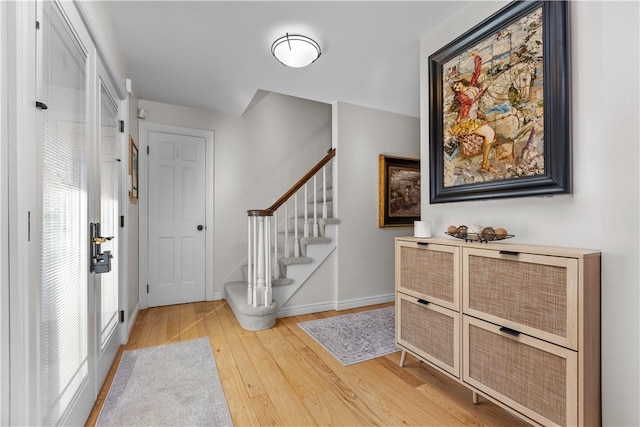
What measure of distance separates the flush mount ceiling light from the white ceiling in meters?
0.04

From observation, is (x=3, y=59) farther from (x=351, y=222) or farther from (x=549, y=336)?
(x=351, y=222)

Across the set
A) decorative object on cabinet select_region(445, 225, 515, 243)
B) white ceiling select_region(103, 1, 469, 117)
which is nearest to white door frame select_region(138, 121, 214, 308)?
white ceiling select_region(103, 1, 469, 117)

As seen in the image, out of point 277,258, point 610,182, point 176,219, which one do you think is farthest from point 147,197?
point 610,182

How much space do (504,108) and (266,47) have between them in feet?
5.69

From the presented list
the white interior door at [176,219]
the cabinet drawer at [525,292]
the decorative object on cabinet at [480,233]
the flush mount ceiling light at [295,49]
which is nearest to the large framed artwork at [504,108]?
the decorative object on cabinet at [480,233]

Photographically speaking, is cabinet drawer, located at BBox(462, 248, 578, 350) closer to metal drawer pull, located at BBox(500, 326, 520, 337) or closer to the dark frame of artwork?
metal drawer pull, located at BBox(500, 326, 520, 337)

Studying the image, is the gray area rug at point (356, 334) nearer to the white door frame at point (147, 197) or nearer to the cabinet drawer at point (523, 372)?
the cabinet drawer at point (523, 372)

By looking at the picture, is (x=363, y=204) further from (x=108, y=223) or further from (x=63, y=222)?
(x=63, y=222)

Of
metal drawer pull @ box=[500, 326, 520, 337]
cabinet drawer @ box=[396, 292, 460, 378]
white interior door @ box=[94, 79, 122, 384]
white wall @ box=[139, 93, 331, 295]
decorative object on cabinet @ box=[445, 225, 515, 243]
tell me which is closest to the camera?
metal drawer pull @ box=[500, 326, 520, 337]

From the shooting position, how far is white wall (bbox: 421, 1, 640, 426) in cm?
117

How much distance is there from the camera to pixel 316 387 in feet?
6.08

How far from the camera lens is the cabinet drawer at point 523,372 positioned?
1199mm

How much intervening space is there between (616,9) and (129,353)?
3.47 metres

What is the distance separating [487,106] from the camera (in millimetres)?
1683
